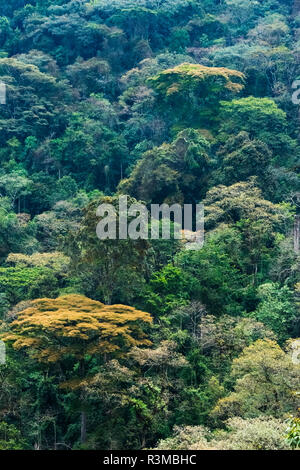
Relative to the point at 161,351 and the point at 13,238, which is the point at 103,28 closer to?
the point at 13,238

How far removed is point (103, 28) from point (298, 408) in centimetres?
2892

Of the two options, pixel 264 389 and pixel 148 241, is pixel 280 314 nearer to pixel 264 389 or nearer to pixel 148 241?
pixel 264 389

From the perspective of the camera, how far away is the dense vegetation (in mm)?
16422

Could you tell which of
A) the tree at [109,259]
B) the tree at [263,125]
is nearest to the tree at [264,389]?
the tree at [109,259]

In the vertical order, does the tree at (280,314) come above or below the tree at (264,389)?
above

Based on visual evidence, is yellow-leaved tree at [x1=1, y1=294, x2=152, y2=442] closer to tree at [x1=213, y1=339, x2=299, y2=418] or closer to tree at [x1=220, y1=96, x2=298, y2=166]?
tree at [x1=213, y1=339, x2=299, y2=418]

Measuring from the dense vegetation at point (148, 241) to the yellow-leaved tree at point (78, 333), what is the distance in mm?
58

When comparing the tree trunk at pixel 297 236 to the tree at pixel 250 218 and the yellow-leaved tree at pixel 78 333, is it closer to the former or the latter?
the tree at pixel 250 218

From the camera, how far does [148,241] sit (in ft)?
66.9

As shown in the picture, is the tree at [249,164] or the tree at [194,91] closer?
the tree at [249,164]

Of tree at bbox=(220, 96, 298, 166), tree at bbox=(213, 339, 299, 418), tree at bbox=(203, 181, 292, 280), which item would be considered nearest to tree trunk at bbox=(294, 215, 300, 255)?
tree at bbox=(203, 181, 292, 280)

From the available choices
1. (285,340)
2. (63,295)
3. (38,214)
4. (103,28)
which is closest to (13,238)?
(38,214)

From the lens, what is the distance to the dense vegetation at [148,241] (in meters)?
16.4

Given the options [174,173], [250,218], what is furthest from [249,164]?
[250,218]
